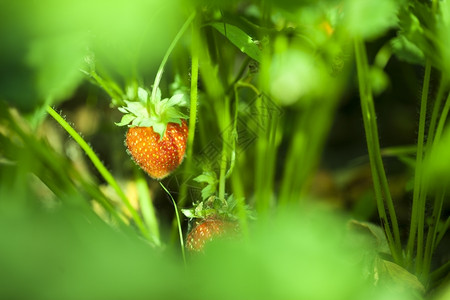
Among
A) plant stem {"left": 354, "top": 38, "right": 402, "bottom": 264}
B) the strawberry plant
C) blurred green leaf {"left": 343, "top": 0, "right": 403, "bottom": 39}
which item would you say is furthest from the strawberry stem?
blurred green leaf {"left": 343, "top": 0, "right": 403, "bottom": 39}

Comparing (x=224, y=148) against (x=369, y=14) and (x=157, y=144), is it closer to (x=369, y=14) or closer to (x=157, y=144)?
(x=157, y=144)

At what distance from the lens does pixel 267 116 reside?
691mm

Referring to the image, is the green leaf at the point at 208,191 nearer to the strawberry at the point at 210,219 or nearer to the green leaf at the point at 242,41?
the strawberry at the point at 210,219

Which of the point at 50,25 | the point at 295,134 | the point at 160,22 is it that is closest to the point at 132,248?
the point at 50,25

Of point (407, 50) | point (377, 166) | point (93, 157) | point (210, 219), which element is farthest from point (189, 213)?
point (407, 50)

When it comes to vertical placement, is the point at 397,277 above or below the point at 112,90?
below

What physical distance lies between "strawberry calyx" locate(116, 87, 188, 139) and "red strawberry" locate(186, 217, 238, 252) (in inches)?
4.0

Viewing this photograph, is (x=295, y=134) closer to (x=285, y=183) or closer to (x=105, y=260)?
(x=285, y=183)

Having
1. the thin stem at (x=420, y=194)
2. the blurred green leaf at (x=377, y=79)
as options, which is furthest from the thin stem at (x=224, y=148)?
the blurred green leaf at (x=377, y=79)

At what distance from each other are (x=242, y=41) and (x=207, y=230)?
7.4 inches

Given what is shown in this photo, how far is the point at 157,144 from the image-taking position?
594mm

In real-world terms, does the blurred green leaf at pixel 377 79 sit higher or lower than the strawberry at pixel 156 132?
lower

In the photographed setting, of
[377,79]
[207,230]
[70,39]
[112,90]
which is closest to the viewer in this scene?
[70,39]

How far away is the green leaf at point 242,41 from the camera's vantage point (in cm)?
52
